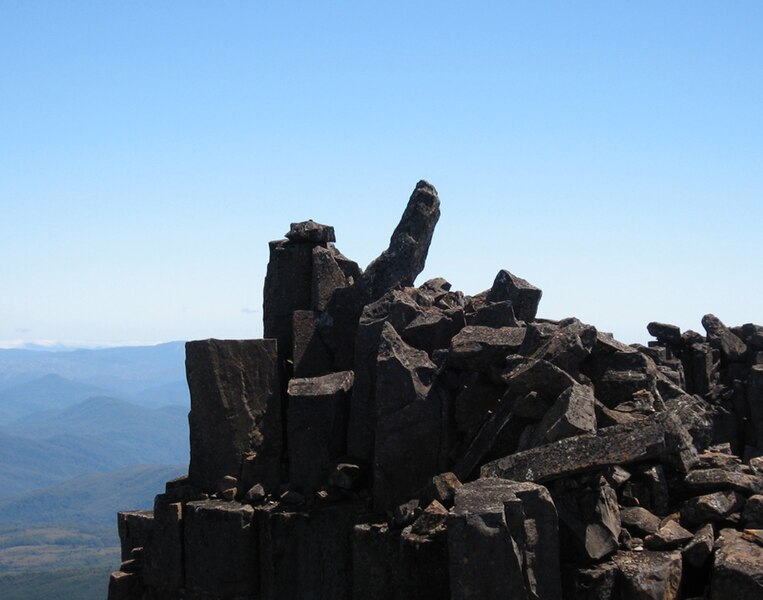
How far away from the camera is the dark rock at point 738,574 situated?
375 inches

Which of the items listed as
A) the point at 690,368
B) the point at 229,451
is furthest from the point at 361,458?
the point at 690,368

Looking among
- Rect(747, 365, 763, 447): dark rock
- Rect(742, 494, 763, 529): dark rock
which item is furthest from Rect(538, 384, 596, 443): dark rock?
Rect(747, 365, 763, 447): dark rock

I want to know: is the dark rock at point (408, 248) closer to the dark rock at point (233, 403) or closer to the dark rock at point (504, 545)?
the dark rock at point (233, 403)

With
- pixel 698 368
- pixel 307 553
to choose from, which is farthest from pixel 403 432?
pixel 698 368

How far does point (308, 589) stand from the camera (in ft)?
44.4

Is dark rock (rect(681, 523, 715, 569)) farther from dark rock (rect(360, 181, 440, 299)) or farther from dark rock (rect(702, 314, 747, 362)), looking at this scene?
dark rock (rect(702, 314, 747, 362))

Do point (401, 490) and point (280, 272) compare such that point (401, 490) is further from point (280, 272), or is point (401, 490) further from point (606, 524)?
point (280, 272)

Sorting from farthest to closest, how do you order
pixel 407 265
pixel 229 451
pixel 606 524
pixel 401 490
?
pixel 407 265 < pixel 229 451 < pixel 401 490 < pixel 606 524

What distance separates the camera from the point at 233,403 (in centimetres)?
1522

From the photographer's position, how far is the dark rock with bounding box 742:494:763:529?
35.5 feet

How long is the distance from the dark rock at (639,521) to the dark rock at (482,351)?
121 inches

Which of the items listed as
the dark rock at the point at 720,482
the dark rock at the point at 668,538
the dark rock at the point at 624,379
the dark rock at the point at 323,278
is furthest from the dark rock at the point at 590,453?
the dark rock at the point at 323,278

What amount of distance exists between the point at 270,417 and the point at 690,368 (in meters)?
13.9

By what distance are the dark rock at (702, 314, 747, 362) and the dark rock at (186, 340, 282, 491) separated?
1486 centimetres
